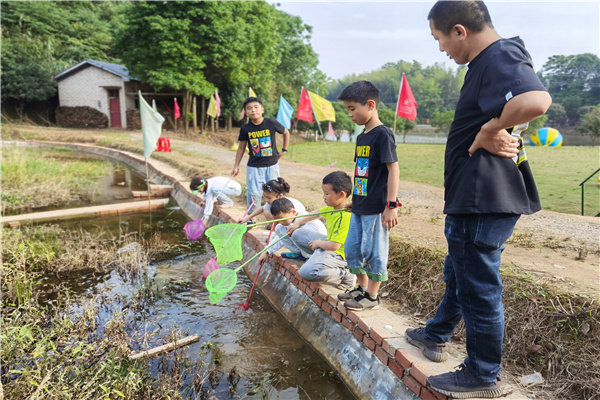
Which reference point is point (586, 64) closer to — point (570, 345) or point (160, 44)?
point (160, 44)

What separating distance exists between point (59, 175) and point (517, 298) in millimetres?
10986

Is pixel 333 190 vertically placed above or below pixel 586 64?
below

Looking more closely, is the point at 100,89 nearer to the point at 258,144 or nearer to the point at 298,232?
the point at 258,144

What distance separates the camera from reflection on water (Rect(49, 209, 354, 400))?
9.89 ft

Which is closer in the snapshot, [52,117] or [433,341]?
[433,341]

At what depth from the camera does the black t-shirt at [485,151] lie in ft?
5.62

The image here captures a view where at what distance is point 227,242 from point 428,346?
1877 mm

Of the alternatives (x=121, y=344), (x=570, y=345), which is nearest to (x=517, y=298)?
(x=570, y=345)

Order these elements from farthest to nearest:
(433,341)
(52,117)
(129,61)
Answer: (52,117) < (129,61) < (433,341)

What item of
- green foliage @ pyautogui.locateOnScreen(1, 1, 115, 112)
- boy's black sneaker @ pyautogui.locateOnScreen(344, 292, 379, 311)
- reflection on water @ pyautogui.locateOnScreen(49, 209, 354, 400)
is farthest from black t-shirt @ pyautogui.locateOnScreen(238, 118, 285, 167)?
green foliage @ pyautogui.locateOnScreen(1, 1, 115, 112)

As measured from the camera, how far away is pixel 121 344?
2969 millimetres

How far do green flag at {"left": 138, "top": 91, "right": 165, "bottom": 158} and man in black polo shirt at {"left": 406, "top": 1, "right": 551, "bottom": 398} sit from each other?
6579 millimetres

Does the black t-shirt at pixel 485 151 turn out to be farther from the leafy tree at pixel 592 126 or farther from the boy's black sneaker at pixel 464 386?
the leafy tree at pixel 592 126

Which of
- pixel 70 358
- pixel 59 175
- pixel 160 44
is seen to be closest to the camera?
A: pixel 70 358
